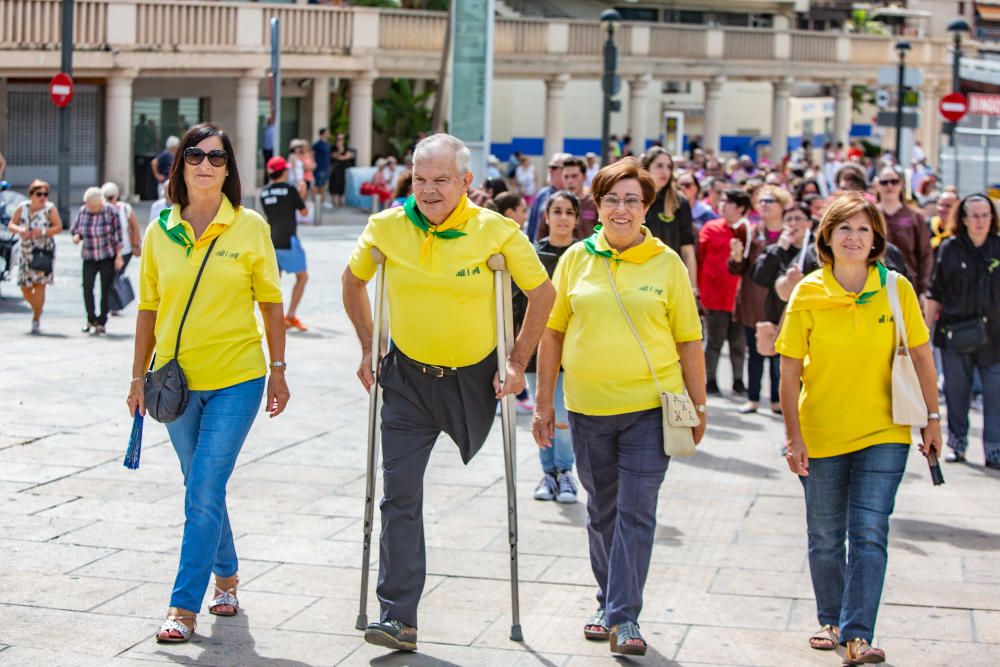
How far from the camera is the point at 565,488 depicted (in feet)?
30.9

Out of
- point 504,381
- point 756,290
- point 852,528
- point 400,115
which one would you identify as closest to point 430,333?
point 504,381

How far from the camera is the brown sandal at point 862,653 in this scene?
6.34m

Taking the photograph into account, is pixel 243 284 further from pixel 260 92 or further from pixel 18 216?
pixel 260 92

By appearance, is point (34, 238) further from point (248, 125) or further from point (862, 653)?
point (248, 125)

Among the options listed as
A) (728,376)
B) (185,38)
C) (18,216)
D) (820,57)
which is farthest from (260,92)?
(728,376)

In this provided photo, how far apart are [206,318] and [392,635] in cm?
134

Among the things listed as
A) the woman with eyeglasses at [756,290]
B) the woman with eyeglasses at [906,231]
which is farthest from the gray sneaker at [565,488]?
the woman with eyeglasses at [906,231]

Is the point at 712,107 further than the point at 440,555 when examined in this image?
Yes

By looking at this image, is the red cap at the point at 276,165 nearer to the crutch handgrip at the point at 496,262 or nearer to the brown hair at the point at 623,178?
the brown hair at the point at 623,178

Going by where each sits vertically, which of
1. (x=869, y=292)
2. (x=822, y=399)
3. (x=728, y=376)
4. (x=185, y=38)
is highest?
(x=185, y=38)

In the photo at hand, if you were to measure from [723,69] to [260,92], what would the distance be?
1445 centimetres

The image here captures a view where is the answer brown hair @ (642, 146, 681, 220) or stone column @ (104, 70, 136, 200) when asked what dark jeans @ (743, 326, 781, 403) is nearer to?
brown hair @ (642, 146, 681, 220)

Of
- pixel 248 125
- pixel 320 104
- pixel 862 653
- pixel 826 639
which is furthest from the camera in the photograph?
pixel 320 104

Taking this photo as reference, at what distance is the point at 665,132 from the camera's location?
2158 inches
